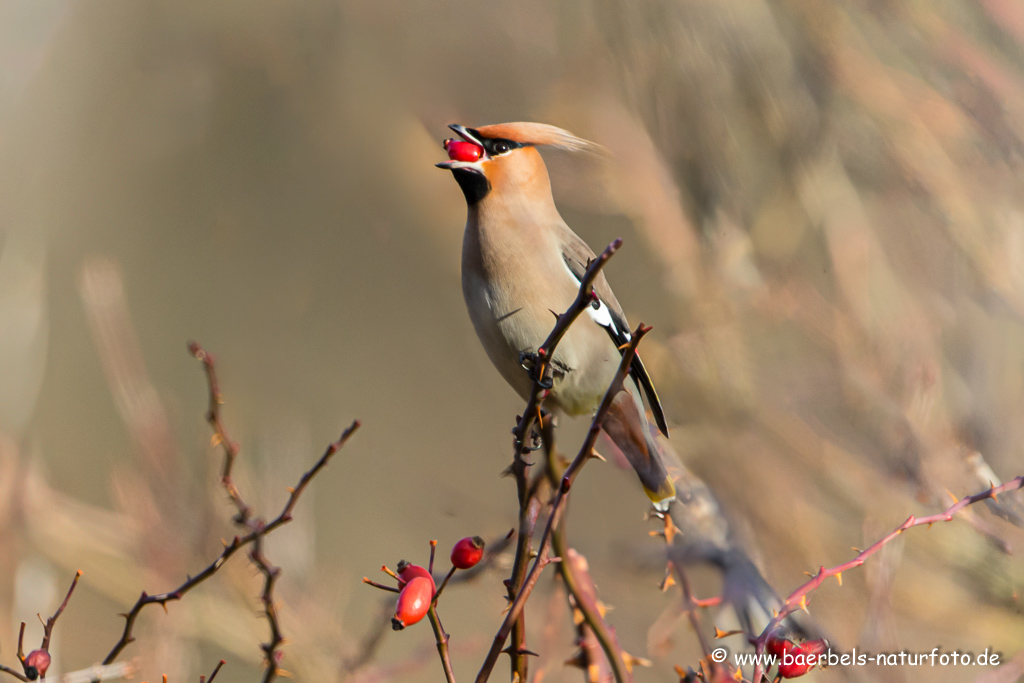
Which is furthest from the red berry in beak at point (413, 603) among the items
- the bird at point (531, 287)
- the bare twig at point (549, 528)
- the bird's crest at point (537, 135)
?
the bird's crest at point (537, 135)

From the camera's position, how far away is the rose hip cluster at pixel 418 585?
1183 mm

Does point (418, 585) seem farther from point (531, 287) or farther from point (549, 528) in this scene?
point (531, 287)

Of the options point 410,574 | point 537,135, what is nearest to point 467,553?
point 410,574

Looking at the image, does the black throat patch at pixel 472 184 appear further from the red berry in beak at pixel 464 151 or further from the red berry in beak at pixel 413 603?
the red berry in beak at pixel 413 603

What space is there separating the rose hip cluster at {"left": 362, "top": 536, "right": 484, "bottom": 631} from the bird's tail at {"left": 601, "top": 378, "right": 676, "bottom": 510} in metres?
0.65

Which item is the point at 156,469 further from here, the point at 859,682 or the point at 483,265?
the point at 859,682

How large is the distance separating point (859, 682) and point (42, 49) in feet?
10.6

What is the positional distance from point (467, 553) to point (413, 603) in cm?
14

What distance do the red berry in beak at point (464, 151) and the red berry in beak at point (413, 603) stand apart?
88 cm

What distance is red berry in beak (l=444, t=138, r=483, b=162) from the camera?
5.81ft

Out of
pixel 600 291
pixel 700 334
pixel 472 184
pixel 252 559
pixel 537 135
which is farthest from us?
pixel 700 334

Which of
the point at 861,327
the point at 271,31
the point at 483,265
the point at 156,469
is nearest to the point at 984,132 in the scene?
the point at 861,327

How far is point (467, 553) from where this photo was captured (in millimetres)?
1302

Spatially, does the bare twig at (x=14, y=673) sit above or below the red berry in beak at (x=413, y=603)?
below
